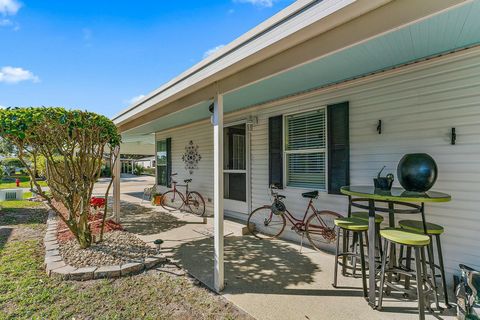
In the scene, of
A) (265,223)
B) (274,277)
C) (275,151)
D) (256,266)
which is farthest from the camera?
(265,223)

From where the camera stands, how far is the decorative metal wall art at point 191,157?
731cm

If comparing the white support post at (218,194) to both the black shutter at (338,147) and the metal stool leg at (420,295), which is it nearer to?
the metal stool leg at (420,295)

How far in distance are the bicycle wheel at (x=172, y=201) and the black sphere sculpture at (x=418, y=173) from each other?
6387mm

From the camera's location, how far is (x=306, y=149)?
4.46 m

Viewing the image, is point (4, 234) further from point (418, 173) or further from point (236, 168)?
point (418, 173)

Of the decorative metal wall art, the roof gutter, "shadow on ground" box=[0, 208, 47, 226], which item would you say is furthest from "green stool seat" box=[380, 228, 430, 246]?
"shadow on ground" box=[0, 208, 47, 226]

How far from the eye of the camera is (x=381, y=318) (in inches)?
90.7

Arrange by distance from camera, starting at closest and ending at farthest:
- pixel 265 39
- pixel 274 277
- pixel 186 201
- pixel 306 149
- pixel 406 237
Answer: pixel 265 39 → pixel 406 237 → pixel 274 277 → pixel 306 149 → pixel 186 201

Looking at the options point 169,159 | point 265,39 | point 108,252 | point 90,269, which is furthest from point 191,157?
point 265,39

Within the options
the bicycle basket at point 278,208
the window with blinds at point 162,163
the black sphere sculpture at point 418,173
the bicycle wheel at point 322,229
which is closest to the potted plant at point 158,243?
the bicycle basket at point 278,208

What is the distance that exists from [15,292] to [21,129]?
2050 mm

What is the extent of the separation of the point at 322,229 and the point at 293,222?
67cm

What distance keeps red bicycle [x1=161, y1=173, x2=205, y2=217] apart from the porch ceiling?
13.2 feet

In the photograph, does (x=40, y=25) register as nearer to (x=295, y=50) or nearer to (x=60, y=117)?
(x=60, y=117)
